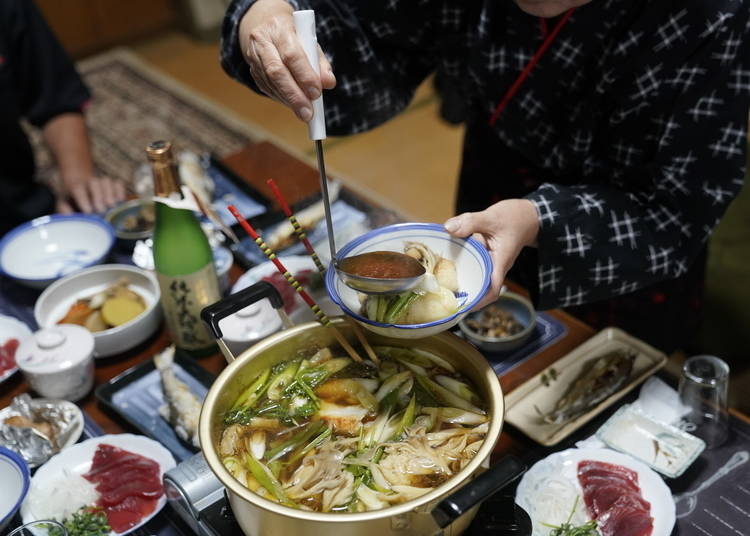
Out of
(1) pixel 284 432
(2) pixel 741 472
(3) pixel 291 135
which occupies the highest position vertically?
(1) pixel 284 432

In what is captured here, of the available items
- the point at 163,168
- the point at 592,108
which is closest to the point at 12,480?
the point at 163,168

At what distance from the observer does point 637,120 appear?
1499 millimetres

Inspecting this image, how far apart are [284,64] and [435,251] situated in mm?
413

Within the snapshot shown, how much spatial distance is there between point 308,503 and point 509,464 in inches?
11.5

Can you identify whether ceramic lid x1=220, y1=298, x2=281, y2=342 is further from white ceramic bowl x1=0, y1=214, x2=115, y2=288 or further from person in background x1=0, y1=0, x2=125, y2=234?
person in background x1=0, y1=0, x2=125, y2=234

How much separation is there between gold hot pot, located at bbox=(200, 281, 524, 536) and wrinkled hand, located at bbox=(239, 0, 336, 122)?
0.32 meters

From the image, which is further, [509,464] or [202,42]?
[202,42]

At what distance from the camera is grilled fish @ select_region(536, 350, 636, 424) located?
58.2 inches

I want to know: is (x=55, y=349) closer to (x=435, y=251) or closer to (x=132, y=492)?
(x=132, y=492)

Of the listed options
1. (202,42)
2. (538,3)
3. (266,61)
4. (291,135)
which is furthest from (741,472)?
(202,42)

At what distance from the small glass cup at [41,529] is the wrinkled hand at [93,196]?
3.84 ft

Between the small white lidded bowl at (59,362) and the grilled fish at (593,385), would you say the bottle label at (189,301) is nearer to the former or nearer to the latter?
the small white lidded bowl at (59,362)

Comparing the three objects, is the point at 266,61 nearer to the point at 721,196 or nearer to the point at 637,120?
the point at 637,120

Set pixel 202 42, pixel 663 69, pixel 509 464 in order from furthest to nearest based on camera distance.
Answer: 1. pixel 202 42
2. pixel 663 69
3. pixel 509 464
